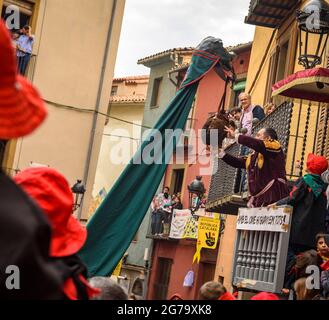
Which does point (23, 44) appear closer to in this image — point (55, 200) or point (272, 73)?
point (272, 73)

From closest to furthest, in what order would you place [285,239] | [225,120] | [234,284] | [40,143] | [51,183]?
1. [51,183]
2. [285,239]
3. [234,284]
4. [225,120]
5. [40,143]

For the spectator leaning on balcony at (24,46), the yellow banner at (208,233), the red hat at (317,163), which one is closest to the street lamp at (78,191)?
the spectator leaning on balcony at (24,46)

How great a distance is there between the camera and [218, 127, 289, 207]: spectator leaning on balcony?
30.7 feet

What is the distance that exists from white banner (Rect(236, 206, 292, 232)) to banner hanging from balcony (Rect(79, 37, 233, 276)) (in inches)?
47.3

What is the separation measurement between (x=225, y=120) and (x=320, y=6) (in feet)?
7.20

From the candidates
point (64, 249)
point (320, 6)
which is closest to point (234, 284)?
point (320, 6)

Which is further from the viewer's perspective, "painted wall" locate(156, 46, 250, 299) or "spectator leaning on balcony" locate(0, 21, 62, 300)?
"painted wall" locate(156, 46, 250, 299)

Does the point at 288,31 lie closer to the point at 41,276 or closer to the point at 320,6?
the point at 320,6

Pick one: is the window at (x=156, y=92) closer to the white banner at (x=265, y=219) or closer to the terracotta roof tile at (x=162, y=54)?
the terracotta roof tile at (x=162, y=54)

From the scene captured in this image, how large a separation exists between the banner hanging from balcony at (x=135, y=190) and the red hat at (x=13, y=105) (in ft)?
17.8

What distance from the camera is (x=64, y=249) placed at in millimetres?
2730

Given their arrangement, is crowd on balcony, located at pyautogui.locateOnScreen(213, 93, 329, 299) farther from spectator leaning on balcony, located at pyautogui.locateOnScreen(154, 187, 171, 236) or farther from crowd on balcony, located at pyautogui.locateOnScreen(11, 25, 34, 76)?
spectator leaning on balcony, located at pyautogui.locateOnScreen(154, 187, 171, 236)

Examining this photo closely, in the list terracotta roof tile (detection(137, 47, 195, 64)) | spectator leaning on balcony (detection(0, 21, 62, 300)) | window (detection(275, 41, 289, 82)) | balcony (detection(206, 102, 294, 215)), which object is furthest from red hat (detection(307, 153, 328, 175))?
terracotta roof tile (detection(137, 47, 195, 64))

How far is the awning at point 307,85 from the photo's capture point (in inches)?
392
